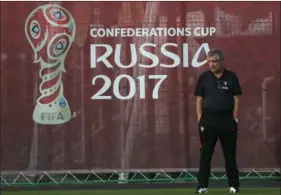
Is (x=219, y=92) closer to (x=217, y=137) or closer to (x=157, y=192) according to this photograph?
(x=217, y=137)

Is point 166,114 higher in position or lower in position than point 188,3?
lower

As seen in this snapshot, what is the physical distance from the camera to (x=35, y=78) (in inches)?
368

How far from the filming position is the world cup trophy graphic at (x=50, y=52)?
30.7 ft

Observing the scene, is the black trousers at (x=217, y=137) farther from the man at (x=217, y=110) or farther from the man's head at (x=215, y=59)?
the man's head at (x=215, y=59)

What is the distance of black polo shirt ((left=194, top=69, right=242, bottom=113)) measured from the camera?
7.78m

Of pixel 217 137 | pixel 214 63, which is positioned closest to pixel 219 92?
Result: pixel 214 63

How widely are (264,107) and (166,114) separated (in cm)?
131

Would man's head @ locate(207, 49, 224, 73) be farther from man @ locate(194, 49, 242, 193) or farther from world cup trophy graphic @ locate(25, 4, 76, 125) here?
world cup trophy graphic @ locate(25, 4, 76, 125)

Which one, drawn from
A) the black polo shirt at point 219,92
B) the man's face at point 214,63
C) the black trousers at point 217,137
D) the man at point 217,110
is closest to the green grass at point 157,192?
the black trousers at point 217,137

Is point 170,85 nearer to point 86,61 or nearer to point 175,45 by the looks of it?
point 175,45

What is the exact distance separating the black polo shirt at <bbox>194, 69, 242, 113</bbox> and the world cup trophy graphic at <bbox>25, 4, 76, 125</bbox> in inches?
89.9

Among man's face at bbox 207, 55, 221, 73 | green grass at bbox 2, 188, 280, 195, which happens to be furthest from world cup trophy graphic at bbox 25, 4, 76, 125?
man's face at bbox 207, 55, 221, 73

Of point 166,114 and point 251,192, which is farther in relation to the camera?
point 166,114

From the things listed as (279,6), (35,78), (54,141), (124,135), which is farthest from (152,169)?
(279,6)
